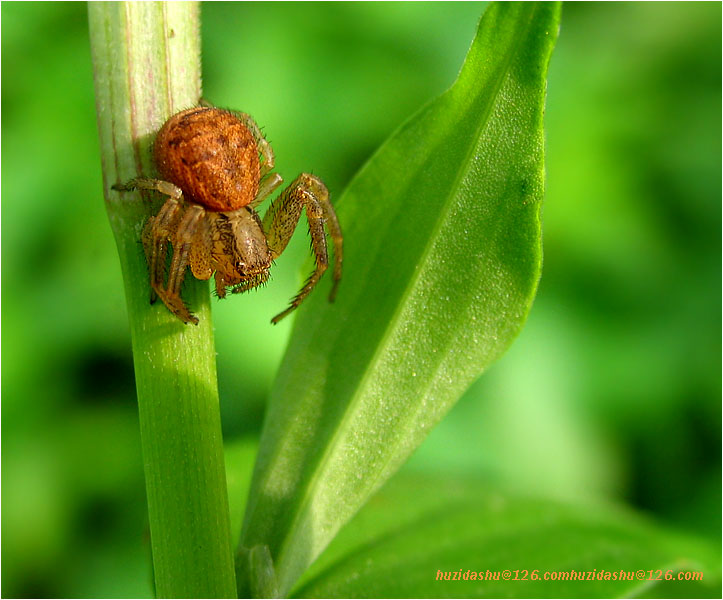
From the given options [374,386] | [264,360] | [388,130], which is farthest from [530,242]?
[388,130]

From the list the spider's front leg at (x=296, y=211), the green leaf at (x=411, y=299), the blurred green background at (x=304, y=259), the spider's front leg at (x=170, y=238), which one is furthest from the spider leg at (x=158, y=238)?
the blurred green background at (x=304, y=259)

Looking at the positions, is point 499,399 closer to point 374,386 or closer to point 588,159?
point 588,159

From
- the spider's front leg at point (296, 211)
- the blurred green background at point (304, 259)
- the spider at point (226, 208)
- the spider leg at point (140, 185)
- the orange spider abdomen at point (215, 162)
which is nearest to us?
the spider leg at point (140, 185)

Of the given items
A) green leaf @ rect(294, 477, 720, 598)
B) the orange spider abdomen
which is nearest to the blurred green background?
green leaf @ rect(294, 477, 720, 598)

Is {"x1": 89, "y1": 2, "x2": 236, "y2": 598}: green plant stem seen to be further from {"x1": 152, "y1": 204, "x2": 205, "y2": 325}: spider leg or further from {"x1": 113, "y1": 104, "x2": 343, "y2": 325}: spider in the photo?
{"x1": 113, "y1": 104, "x2": 343, "y2": 325}: spider

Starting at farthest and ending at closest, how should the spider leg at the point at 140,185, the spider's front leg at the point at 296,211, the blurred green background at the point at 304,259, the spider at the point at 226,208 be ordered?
the blurred green background at the point at 304,259
the spider's front leg at the point at 296,211
the spider at the point at 226,208
the spider leg at the point at 140,185

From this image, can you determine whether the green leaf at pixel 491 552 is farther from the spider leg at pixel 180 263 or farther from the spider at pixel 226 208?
the spider leg at pixel 180 263

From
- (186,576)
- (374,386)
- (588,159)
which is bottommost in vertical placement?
(588,159)
